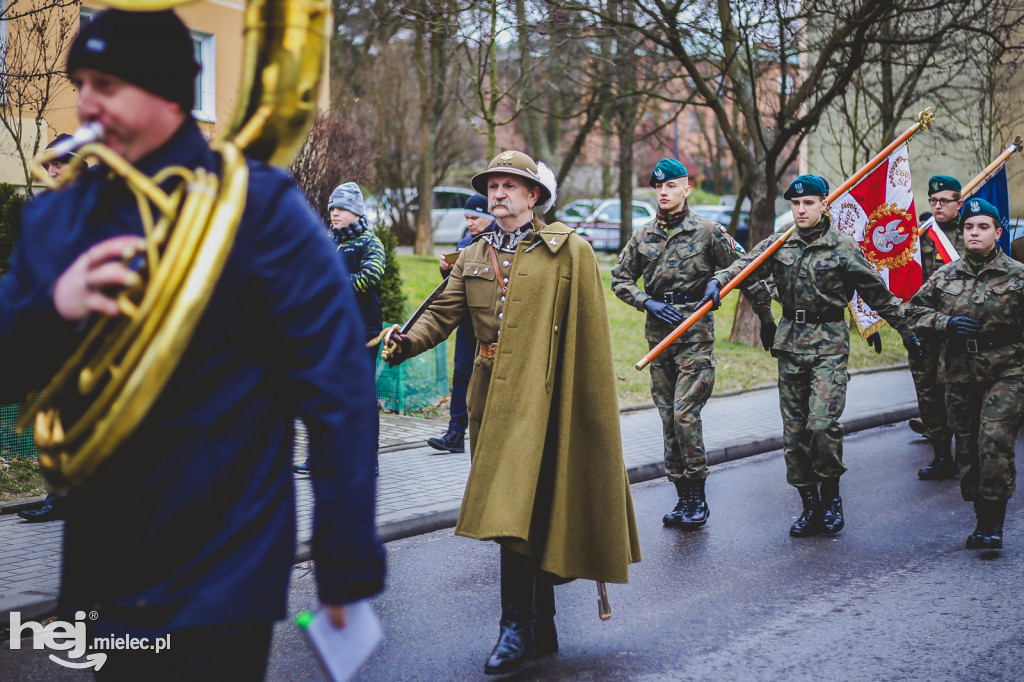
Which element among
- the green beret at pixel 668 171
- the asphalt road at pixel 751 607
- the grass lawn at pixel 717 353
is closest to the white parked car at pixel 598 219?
the grass lawn at pixel 717 353

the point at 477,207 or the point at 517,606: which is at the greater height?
the point at 477,207

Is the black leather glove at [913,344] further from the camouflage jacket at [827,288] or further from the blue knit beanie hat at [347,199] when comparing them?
the blue knit beanie hat at [347,199]

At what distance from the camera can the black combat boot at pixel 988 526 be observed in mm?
5902

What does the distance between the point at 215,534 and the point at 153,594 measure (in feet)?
0.51

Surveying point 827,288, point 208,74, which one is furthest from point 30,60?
point 827,288

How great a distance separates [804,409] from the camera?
6.36 m

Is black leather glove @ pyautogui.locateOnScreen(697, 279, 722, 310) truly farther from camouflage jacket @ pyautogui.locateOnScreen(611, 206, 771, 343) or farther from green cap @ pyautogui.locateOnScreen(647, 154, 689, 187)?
green cap @ pyautogui.locateOnScreen(647, 154, 689, 187)

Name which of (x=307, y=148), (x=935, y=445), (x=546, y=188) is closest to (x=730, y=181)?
(x=307, y=148)

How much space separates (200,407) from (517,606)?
2515mm

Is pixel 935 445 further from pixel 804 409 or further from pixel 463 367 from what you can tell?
→ pixel 463 367

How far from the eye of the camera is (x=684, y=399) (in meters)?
6.57

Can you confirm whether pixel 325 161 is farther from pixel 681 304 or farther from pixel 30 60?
pixel 681 304

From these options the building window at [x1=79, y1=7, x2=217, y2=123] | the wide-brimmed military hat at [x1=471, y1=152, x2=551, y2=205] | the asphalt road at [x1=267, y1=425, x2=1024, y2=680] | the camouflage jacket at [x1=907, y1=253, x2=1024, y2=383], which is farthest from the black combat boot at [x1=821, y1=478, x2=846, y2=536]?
the building window at [x1=79, y1=7, x2=217, y2=123]

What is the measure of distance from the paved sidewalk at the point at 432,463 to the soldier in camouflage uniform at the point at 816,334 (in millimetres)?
1842
